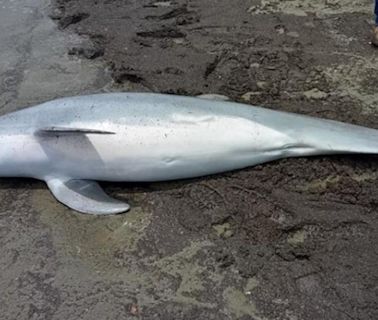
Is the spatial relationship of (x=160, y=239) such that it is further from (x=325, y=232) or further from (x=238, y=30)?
(x=238, y=30)

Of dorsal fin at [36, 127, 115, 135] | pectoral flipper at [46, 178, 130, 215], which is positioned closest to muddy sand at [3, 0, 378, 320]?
pectoral flipper at [46, 178, 130, 215]

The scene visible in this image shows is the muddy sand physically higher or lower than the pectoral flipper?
lower

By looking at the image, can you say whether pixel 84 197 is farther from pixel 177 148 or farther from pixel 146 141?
pixel 177 148

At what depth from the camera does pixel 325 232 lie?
10.6 ft

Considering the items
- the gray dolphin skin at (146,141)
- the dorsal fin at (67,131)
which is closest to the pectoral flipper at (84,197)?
the gray dolphin skin at (146,141)

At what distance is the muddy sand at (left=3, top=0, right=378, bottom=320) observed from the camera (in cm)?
291

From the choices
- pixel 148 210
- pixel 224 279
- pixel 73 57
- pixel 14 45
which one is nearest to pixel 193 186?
pixel 148 210

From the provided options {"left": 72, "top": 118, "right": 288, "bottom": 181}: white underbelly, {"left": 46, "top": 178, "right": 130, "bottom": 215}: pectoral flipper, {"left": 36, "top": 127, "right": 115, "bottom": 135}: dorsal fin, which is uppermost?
{"left": 36, "top": 127, "right": 115, "bottom": 135}: dorsal fin

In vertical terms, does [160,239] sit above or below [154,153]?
below

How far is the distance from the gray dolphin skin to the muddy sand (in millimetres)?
124

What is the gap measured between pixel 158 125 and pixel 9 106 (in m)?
1.75

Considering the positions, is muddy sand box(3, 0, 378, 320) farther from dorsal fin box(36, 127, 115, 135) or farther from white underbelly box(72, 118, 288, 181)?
dorsal fin box(36, 127, 115, 135)

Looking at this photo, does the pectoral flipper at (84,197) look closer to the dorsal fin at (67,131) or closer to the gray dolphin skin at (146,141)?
the gray dolphin skin at (146,141)

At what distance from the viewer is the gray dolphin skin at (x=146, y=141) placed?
349cm
